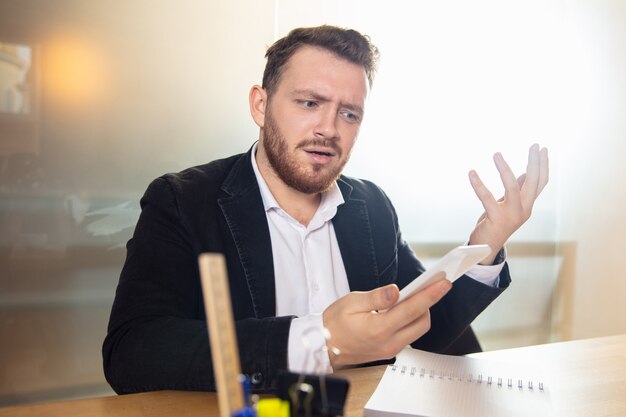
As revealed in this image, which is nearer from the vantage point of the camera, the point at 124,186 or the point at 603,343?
the point at 603,343

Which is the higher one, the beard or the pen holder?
the beard

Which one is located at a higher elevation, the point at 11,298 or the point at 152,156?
the point at 152,156

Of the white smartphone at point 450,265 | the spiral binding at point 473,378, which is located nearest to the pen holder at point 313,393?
the white smartphone at point 450,265

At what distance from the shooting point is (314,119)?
144 centimetres

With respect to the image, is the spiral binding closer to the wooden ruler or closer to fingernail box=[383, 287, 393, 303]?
fingernail box=[383, 287, 393, 303]

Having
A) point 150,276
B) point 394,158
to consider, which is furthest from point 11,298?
point 394,158

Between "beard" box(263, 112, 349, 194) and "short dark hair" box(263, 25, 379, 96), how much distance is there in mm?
142

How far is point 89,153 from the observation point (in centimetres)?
192

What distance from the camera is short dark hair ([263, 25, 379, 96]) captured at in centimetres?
149

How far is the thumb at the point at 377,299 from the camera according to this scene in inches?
32.1

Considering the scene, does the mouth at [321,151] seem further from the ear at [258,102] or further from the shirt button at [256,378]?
the shirt button at [256,378]

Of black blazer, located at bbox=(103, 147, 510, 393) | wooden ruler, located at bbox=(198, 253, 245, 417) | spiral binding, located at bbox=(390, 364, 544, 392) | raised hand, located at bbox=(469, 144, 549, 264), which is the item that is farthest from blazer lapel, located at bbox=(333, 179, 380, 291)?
wooden ruler, located at bbox=(198, 253, 245, 417)

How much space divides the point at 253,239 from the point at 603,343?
890 millimetres

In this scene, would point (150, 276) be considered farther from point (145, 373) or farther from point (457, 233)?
point (457, 233)
